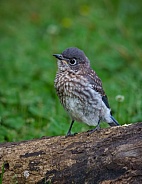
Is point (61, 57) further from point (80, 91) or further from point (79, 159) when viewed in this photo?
point (79, 159)

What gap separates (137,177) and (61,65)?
1.79 metres

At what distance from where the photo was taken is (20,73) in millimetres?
9555

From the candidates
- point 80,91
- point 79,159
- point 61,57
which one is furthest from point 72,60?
point 79,159

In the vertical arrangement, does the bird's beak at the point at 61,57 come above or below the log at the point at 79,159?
above

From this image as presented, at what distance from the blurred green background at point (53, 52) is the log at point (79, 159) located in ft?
3.97

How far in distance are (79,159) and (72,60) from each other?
1.38 m

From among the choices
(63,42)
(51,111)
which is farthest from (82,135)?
(63,42)

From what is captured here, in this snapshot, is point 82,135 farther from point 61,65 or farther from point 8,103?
point 8,103

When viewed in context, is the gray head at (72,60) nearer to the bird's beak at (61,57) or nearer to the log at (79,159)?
the bird's beak at (61,57)

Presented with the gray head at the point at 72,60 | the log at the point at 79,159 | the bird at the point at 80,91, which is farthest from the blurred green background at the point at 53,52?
the log at the point at 79,159

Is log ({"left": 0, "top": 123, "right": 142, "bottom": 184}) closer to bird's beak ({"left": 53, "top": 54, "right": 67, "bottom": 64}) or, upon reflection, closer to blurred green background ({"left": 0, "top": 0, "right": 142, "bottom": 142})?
bird's beak ({"left": 53, "top": 54, "right": 67, "bottom": 64})

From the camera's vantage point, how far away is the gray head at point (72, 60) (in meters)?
5.95

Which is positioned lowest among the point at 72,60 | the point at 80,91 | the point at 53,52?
the point at 80,91

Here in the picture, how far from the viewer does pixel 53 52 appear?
10.4 metres
